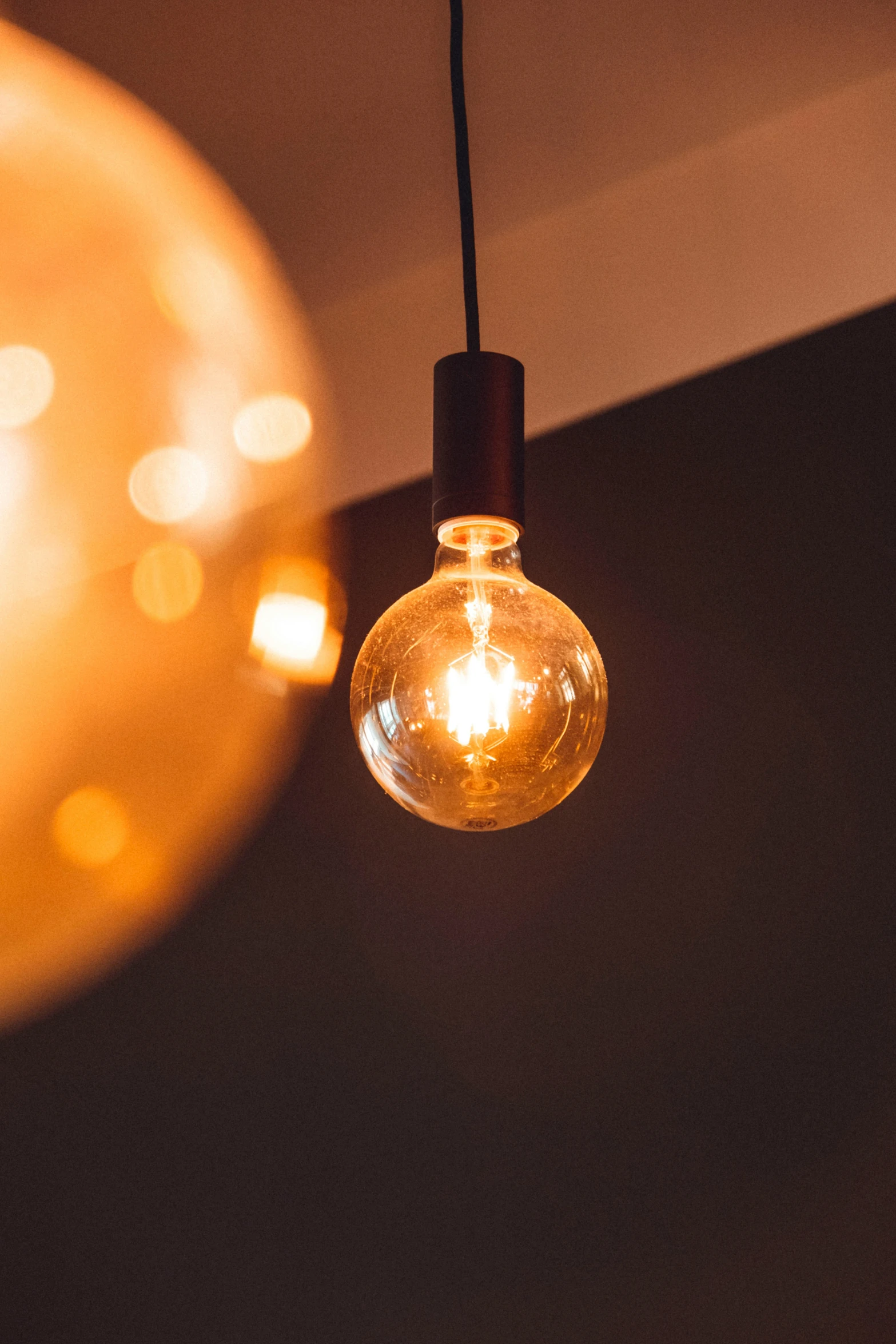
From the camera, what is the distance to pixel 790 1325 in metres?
1.36

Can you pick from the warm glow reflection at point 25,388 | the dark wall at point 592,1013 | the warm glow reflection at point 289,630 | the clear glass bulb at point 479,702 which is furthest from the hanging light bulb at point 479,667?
the warm glow reflection at point 25,388

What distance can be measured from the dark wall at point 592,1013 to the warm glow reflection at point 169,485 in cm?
44

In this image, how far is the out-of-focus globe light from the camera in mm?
1776

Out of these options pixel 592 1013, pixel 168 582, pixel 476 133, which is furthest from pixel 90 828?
pixel 476 133

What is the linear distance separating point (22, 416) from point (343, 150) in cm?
76

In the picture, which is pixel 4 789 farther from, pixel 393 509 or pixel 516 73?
pixel 516 73

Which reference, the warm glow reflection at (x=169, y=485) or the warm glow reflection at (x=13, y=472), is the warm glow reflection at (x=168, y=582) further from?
the warm glow reflection at (x=13, y=472)

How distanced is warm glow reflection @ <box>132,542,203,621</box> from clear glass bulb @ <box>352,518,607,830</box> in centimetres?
122

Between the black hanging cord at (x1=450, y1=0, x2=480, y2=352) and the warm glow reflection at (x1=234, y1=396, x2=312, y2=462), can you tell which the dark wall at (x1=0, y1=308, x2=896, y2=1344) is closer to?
the warm glow reflection at (x1=234, y1=396, x2=312, y2=462)

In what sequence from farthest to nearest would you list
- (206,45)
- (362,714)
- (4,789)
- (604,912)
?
(4,789) → (604,912) → (206,45) → (362,714)

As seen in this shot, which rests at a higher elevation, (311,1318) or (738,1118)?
(738,1118)

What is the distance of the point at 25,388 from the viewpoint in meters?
1.92

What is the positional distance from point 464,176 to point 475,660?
1.09 feet

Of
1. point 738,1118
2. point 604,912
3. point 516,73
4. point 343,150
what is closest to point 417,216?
point 343,150
